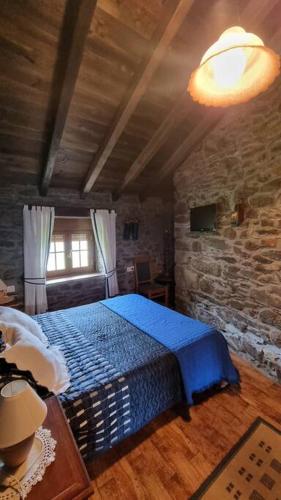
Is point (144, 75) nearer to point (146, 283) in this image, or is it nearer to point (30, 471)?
point (30, 471)

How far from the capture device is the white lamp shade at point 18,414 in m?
0.76

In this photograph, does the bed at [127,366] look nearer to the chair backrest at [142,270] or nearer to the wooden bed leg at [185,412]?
the wooden bed leg at [185,412]

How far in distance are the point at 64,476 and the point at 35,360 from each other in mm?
780

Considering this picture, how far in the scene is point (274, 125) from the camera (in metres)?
2.49

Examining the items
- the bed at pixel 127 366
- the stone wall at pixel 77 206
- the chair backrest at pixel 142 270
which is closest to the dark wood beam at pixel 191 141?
the stone wall at pixel 77 206

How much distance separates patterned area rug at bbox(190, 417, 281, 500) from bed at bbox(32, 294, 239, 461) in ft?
1.51

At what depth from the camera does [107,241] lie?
3807 mm

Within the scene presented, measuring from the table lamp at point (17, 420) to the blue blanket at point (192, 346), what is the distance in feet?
4.26

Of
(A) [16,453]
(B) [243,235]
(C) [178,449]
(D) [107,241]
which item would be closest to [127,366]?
(C) [178,449]

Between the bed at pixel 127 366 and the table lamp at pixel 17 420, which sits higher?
the table lamp at pixel 17 420

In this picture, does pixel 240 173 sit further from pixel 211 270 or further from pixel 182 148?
pixel 211 270

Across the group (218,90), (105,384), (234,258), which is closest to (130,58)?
(218,90)

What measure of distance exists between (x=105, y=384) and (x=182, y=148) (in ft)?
10.6

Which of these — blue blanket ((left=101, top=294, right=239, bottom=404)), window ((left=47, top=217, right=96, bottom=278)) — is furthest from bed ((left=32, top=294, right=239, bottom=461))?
window ((left=47, top=217, right=96, bottom=278))
